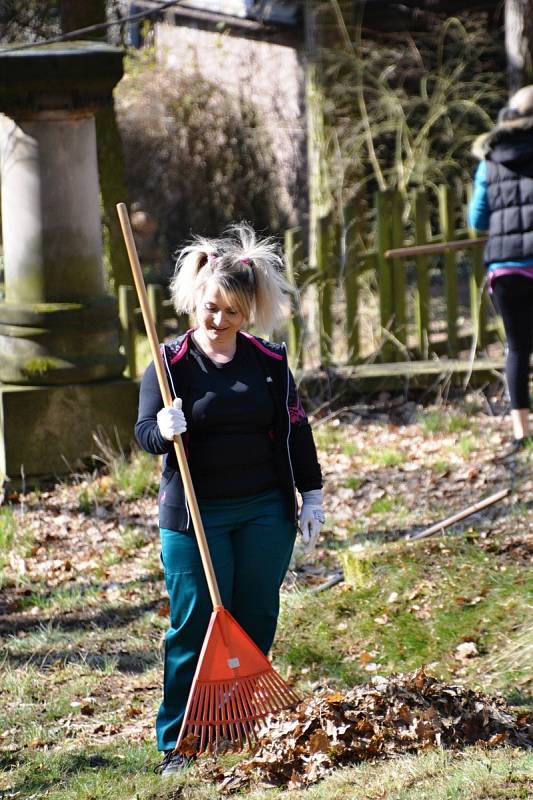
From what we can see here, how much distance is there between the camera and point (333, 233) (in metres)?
8.86

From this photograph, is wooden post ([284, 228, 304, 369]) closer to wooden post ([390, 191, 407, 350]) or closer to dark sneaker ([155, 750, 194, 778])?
wooden post ([390, 191, 407, 350])

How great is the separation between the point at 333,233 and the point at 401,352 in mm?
1025

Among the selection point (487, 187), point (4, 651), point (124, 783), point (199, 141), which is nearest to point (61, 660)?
point (4, 651)

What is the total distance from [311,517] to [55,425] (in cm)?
378

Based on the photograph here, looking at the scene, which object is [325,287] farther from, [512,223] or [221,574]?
[221,574]

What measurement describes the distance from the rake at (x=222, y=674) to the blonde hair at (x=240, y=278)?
15 cm

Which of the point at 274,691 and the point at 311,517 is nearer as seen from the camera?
the point at 274,691

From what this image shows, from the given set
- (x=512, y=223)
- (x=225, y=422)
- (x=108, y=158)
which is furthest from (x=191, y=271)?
(x=108, y=158)

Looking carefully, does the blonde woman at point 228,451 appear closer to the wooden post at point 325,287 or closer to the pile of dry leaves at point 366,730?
the pile of dry leaves at point 366,730

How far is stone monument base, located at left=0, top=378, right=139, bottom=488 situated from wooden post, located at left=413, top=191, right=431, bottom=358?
2460mm

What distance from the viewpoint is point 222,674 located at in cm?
371

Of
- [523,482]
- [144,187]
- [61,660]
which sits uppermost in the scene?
[144,187]

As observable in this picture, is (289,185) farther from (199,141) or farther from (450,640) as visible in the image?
(450,640)

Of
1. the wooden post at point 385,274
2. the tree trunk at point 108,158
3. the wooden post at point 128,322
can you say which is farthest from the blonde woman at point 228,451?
the tree trunk at point 108,158
